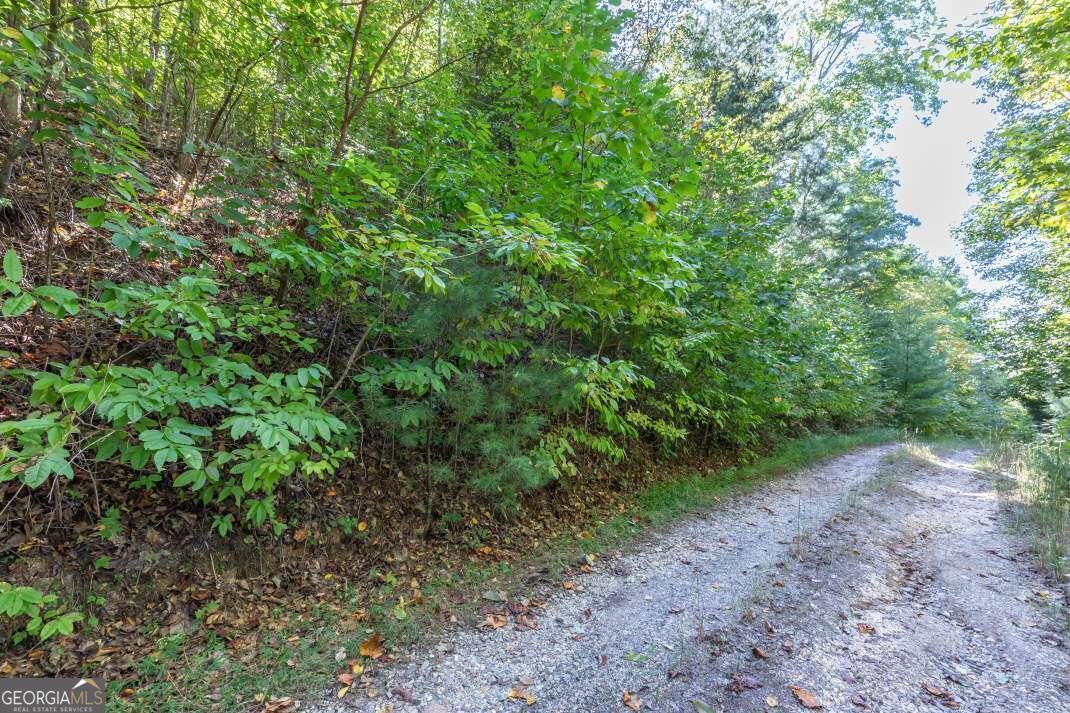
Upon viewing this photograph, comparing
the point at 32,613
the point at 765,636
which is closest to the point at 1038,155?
the point at 765,636

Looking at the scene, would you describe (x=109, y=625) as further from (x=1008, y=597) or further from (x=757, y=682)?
(x=1008, y=597)

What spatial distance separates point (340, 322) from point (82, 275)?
79.2 inches

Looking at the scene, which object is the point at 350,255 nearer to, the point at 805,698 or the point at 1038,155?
the point at 805,698

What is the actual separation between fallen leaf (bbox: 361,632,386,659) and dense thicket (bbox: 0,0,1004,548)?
112 centimetres

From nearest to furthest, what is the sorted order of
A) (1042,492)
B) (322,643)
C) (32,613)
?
(32,613), (322,643), (1042,492)

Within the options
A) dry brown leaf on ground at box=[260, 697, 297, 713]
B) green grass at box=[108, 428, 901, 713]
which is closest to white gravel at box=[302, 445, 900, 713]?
dry brown leaf on ground at box=[260, 697, 297, 713]


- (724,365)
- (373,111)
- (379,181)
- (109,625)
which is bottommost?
(109,625)

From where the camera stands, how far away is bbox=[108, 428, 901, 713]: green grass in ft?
7.23

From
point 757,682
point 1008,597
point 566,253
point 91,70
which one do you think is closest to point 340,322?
point 91,70

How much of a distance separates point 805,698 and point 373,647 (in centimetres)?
268

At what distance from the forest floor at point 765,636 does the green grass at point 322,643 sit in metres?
0.19

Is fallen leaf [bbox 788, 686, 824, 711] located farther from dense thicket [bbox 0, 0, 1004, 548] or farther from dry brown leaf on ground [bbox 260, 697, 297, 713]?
dry brown leaf on ground [bbox 260, 697, 297, 713]

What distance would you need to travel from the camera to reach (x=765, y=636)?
2.95 m

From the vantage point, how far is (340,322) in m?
4.07
